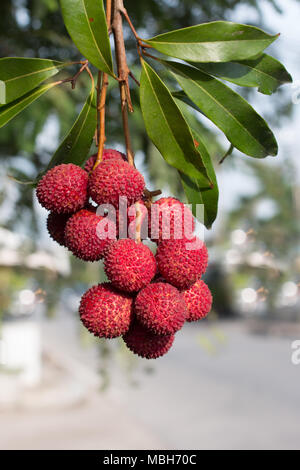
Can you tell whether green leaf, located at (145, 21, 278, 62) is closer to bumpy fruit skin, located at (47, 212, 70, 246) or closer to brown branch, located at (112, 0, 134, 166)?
brown branch, located at (112, 0, 134, 166)

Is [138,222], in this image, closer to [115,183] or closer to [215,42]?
[115,183]

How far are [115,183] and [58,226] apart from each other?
127 millimetres

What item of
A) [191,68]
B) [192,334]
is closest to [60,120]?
[191,68]

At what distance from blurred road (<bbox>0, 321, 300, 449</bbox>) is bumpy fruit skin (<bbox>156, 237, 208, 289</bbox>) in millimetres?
2497

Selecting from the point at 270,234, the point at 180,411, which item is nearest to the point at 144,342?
the point at 270,234

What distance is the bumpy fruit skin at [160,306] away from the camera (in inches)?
20.1

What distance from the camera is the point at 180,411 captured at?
5035 mm

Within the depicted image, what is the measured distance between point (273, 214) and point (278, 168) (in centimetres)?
76

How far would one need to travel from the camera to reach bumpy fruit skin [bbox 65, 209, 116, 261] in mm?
538

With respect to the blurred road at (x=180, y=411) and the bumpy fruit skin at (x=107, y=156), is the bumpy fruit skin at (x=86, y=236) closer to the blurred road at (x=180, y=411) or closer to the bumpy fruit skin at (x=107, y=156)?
the bumpy fruit skin at (x=107, y=156)

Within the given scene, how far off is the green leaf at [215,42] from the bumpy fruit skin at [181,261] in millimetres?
199

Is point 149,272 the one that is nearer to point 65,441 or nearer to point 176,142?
point 176,142
